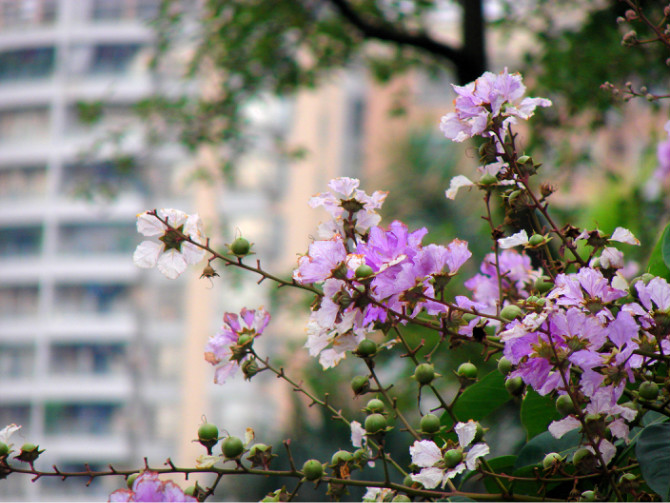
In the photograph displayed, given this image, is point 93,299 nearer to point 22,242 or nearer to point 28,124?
point 22,242

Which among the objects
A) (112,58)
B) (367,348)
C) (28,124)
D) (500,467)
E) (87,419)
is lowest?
(87,419)

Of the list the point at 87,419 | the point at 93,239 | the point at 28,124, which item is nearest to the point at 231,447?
the point at 93,239

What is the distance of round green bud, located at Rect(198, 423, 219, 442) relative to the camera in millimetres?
408

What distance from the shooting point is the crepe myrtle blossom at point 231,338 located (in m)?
0.48

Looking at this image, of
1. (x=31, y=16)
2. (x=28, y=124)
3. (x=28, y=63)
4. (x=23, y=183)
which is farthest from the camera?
(x=28, y=124)

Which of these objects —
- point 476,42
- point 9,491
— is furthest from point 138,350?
point 476,42

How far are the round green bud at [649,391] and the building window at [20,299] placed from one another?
995 centimetres

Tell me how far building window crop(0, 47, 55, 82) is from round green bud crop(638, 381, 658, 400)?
899cm

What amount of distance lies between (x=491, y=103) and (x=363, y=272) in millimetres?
153

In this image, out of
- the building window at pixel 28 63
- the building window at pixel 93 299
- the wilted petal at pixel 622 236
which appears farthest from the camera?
the building window at pixel 93 299

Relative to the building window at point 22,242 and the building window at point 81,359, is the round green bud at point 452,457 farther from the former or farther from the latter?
the building window at point 81,359

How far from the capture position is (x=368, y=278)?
411 mm

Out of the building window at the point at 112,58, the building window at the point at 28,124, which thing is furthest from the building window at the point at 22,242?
the building window at the point at 112,58

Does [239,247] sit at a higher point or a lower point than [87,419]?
higher
